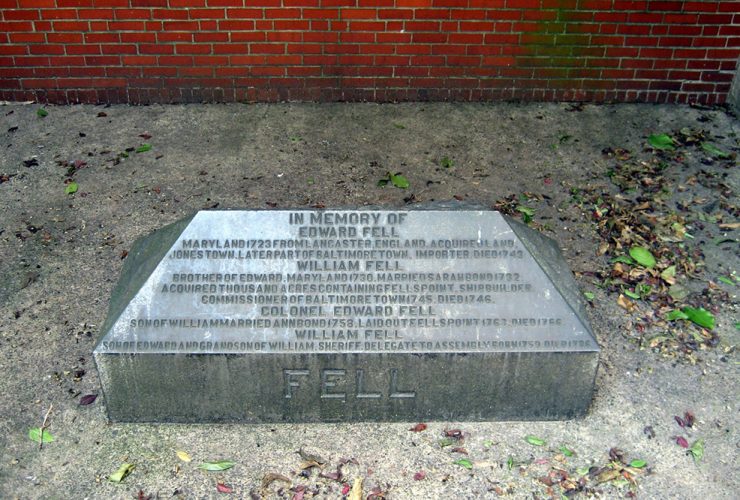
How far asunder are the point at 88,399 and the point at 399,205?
218 centimetres

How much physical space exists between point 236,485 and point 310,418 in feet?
1.54

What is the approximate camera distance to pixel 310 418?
11.2 feet

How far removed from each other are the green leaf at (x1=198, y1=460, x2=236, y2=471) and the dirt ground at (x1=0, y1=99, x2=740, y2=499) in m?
0.03

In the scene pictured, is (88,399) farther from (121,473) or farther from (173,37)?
(173,37)

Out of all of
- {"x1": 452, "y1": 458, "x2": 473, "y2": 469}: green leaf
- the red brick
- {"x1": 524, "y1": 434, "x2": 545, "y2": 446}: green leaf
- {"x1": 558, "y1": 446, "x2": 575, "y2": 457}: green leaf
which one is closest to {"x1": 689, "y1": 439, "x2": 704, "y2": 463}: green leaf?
{"x1": 558, "y1": 446, "x2": 575, "y2": 457}: green leaf

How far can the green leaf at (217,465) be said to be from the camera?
125 inches

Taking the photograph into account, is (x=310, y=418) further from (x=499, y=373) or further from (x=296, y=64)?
(x=296, y=64)

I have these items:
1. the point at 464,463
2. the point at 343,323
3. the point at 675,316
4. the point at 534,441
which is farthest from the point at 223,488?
the point at 675,316

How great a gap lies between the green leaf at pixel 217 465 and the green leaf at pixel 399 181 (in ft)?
7.69

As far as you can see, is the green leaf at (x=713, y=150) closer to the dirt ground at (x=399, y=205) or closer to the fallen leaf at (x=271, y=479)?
the dirt ground at (x=399, y=205)

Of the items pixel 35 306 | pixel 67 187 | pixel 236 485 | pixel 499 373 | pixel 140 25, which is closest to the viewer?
pixel 236 485

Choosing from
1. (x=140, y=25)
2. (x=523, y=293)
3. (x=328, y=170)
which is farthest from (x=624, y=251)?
(x=140, y=25)

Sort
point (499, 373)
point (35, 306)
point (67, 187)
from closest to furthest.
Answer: point (499, 373)
point (35, 306)
point (67, 187)

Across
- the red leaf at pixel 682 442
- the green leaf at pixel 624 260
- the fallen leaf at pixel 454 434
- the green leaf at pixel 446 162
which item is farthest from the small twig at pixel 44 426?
the green leaf at pixel 624 260
